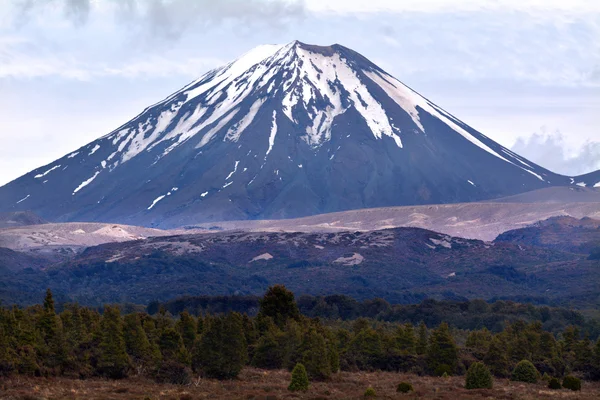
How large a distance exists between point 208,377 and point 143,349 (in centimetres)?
468

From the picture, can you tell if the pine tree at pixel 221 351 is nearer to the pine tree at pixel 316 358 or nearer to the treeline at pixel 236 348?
the treeline at pixel 236 348

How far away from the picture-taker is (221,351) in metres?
83.1

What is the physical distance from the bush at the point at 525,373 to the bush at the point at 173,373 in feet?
78.7

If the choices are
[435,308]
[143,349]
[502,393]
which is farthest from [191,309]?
[502,393]

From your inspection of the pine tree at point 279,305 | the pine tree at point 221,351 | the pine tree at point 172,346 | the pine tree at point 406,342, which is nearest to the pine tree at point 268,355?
the pine tree at point 221,351

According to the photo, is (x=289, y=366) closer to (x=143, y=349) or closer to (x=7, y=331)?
(x=143, y=349)

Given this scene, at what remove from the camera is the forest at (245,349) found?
79.3 meters

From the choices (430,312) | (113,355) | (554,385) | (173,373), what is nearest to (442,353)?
(554,385)

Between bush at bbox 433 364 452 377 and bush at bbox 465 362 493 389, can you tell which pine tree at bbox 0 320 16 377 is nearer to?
bush at bbox 465 362 493 389

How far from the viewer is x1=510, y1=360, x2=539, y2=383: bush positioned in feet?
292

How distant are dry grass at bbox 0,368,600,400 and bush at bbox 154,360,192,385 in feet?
2.82

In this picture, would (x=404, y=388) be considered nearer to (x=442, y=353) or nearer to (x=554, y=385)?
(x=554, y=385)

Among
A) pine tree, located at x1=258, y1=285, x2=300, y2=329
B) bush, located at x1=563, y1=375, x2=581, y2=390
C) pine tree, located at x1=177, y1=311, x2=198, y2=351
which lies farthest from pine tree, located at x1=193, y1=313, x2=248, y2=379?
pine tree, located at x1=258, y1=285, x2=300, y2=329

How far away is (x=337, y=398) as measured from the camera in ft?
225
